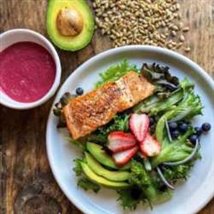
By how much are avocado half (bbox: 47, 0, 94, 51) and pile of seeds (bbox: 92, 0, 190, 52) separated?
0.14 ft

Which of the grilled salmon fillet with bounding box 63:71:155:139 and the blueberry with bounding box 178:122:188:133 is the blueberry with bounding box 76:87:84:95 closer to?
the grilled salmon fillet with bounding box 63:71:155:139

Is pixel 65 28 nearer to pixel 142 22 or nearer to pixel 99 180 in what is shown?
pixel 142 22

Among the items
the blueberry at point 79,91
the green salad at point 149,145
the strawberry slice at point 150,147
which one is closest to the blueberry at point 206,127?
the green salad at point 149,145

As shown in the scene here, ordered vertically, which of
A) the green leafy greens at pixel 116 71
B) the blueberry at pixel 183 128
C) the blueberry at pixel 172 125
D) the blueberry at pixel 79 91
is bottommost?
the blueberry at pixel 183 128

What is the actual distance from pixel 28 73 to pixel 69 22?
5.7 inches

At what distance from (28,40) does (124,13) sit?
0.23m

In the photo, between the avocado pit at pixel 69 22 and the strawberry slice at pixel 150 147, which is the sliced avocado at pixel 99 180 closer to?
the strawberry slice at pixel 150 147

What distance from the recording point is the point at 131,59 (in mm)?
1604

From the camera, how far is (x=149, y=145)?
1.52 m

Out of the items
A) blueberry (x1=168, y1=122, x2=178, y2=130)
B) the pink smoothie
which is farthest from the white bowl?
blueberry (x1=168, y1=122, x2=178, y2=130)

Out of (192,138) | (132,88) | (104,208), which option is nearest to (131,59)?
(132,88)

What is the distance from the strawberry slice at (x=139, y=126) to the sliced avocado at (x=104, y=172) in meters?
0.09

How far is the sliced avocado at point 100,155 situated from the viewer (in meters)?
1.54

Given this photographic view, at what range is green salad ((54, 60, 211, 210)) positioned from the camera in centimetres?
152
